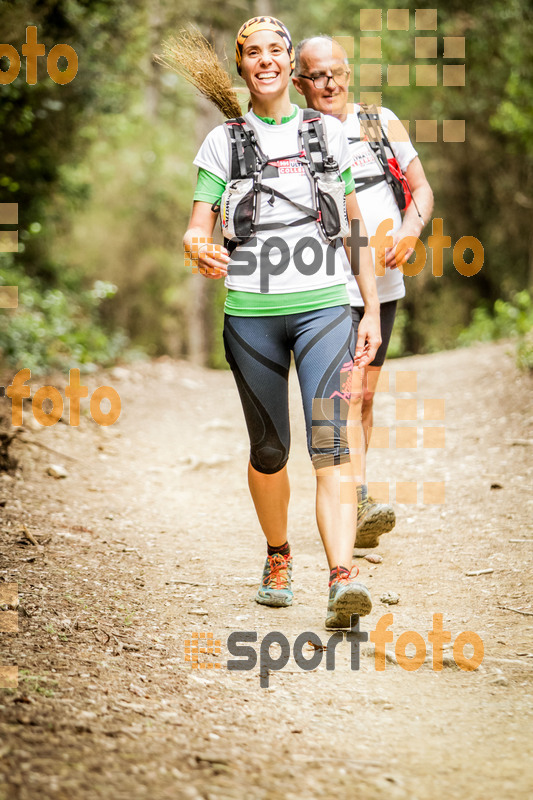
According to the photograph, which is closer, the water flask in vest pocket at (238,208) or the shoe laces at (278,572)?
the water flask in vest pocket at (238,208)

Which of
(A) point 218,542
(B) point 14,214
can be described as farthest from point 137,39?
(A) point 218,542

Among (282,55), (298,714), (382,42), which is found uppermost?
(382,42)

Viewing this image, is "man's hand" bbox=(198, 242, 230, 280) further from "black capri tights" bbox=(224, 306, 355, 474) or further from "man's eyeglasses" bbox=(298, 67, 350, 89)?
"man's eyeglasses" bbox=(298, 67, 350, 89)

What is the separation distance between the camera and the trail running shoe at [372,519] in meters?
4.39

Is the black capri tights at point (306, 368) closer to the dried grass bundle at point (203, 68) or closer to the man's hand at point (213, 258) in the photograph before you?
the man's hand at point (213, 258)

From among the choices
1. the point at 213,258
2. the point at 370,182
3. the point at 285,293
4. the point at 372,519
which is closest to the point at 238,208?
the point at 213,258

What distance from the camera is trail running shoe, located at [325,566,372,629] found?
3.22 m

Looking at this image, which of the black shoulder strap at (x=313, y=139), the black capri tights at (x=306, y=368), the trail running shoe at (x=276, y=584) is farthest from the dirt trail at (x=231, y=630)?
the black shoulder strap at (x=313, y=139)

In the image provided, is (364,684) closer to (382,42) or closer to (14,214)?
(14,214)

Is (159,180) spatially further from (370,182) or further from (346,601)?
(346,601)

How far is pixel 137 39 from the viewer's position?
37.1 ft

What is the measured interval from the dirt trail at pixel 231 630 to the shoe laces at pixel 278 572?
163 millimetres

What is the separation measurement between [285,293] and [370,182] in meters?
1.27

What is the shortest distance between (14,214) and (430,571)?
25.1 feet
